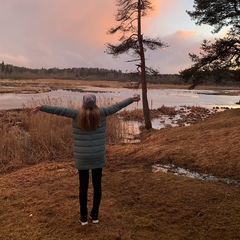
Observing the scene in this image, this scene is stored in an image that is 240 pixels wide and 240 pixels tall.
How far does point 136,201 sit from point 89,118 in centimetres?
210

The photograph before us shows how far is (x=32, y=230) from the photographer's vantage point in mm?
4336

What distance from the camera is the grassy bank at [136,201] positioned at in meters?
4.28

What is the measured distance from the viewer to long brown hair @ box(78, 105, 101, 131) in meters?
4.04

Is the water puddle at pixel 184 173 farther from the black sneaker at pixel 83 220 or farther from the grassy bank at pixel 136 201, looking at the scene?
the black sneaker at pixel 83 220

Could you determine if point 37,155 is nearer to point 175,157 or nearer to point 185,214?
point 175,157

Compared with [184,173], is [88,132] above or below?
above

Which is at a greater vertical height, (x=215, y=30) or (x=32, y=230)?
(x=215, y=30)

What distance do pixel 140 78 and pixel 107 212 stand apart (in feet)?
48.0

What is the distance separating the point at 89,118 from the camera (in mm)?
4043

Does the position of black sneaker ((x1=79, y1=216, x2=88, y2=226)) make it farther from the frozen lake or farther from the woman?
the frozen lake

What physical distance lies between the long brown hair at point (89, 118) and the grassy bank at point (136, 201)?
1440 millimetres

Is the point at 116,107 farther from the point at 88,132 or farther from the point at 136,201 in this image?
the point at 136,201

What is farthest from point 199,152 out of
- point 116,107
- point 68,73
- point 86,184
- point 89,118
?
point 68,73

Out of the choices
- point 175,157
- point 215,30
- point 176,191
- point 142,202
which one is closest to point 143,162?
point 175,157
